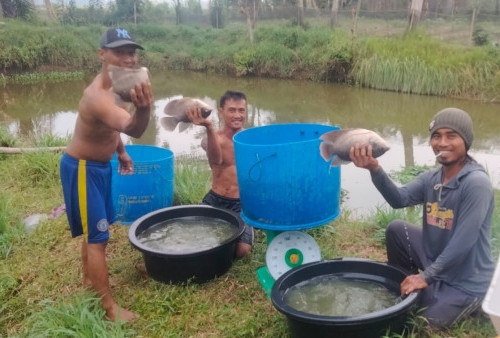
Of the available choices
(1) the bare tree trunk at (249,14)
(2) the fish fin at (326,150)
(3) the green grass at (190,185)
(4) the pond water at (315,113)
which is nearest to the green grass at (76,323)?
(2) the fish fin at (326,150)

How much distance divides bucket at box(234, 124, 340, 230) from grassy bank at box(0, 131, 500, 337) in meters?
0.59

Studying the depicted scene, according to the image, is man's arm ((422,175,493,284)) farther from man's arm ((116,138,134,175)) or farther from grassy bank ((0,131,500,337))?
man's arm ((116,138,134,175))

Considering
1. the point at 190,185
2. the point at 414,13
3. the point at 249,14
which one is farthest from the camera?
the point at 249,14

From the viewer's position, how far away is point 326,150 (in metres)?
2.43

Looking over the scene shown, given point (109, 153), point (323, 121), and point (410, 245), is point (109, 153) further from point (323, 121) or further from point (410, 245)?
point (323, 121)

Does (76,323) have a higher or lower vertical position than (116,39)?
lower

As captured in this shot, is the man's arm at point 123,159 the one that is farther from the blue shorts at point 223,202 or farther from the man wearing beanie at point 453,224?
the man wearing beanie at point 453,224

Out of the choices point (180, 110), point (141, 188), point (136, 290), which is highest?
point (180, 110)

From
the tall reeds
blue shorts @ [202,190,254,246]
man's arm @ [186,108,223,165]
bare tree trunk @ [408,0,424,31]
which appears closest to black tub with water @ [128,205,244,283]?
blue shorts @ [202,190,254,246]

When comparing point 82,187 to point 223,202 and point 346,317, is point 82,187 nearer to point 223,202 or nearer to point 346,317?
point 223,202

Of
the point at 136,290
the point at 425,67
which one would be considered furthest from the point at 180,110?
the point at 425,67

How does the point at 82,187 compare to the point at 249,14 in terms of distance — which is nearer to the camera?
the point at 82,187

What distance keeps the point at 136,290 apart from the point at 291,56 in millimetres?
13631

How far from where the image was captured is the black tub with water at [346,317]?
203 centimetres
